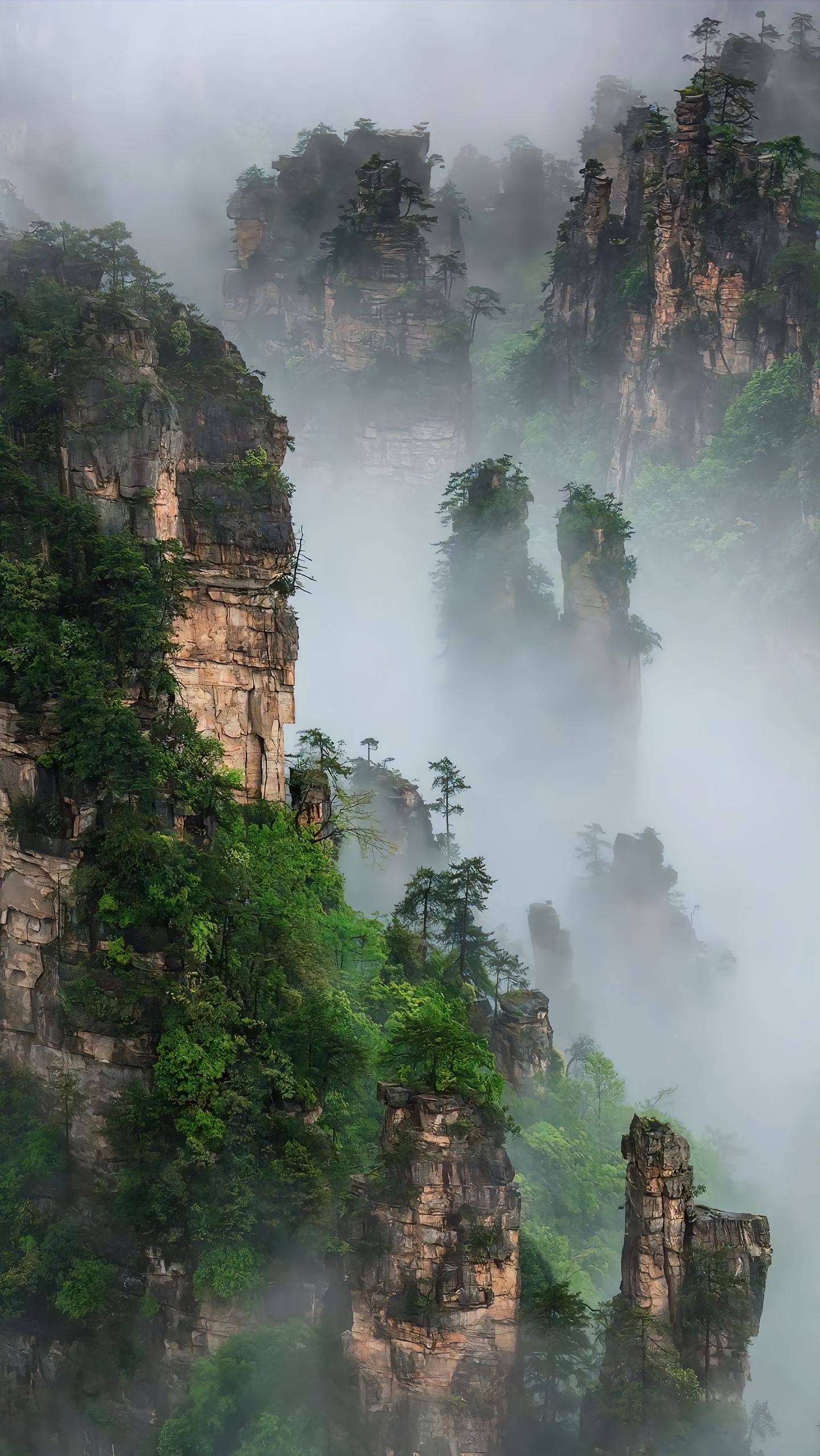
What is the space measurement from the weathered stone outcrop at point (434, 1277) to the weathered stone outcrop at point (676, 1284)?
9.65ft

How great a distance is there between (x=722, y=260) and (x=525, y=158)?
88.9 ft

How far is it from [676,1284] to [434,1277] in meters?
5.74

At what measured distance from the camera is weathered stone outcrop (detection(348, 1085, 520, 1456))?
37625 mm

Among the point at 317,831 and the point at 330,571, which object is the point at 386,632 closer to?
the point at 330,571

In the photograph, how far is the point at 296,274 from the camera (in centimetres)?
9419

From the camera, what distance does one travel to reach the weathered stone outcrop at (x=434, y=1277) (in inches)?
1481

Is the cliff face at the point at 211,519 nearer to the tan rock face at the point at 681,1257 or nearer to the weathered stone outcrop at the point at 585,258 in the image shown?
the tan rock face at the point at 681,1257

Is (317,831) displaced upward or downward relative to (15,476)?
downward

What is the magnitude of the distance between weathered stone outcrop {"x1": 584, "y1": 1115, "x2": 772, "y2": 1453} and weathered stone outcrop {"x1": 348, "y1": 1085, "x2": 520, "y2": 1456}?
2942 millimetres

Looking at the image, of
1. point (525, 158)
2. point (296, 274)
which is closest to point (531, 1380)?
point (296, 274)

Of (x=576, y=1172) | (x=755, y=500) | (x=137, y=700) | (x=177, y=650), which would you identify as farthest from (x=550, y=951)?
(x=137, y=700)

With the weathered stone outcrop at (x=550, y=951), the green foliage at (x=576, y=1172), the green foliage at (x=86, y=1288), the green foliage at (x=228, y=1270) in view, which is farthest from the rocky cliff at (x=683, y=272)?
the green foliage at (x=86, y=1288)

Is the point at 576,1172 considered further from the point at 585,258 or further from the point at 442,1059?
the point at 585,258

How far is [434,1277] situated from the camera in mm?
37625
